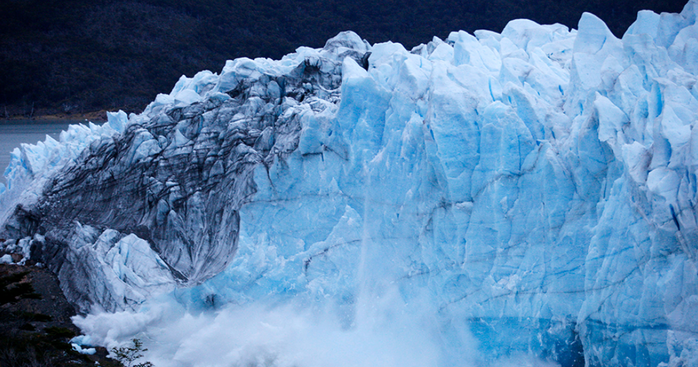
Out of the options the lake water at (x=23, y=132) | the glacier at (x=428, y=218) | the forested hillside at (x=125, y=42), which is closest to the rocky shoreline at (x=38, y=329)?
the glacier at (x=428, y=218)

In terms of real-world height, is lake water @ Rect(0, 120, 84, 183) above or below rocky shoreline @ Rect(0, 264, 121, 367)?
below

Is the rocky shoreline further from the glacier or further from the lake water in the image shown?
the lake water

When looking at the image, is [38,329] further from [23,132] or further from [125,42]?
[125,42]

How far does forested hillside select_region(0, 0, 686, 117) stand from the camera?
156 ft

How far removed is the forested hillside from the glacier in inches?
1311

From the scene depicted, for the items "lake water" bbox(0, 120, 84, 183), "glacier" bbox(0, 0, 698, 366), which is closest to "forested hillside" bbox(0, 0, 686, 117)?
"lake water" bbox(0, 120, 84, 183)

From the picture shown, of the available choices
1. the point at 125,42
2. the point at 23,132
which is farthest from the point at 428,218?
the point at 125,42

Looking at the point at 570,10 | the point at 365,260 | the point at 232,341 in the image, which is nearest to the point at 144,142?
the point at 232,341

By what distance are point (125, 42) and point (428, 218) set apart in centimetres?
5322

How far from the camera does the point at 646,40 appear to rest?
7.60 meters

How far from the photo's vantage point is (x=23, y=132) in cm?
4269

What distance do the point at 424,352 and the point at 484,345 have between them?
98cm

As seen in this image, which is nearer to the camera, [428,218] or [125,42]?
[428,218]

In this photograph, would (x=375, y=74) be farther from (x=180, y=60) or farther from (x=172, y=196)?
(x=180, y=60)
